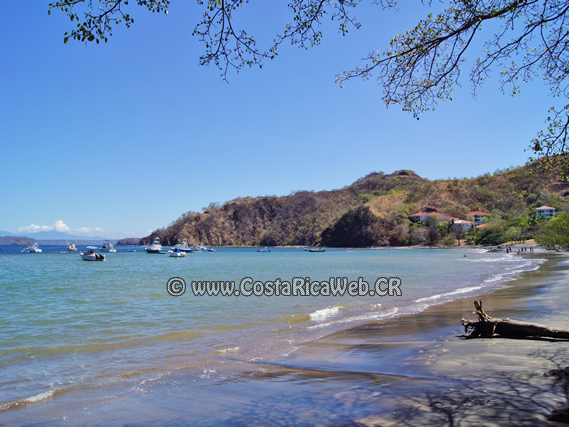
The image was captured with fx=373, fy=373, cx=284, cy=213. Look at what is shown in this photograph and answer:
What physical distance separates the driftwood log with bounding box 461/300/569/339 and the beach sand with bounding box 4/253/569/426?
0.61ft

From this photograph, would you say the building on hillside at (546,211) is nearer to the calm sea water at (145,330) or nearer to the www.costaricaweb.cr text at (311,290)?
the www.costaricaweb.cr text at (311,290)

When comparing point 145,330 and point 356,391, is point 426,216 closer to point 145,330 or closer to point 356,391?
point 145,330

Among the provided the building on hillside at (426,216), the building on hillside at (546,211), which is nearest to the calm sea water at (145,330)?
the building on hillside at (546,211)

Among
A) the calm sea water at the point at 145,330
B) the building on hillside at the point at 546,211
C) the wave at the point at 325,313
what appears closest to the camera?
the calm sea water at the point at 145,330

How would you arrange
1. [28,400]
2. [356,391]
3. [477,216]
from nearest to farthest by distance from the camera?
[356,391] → [28,400] → [477,216]

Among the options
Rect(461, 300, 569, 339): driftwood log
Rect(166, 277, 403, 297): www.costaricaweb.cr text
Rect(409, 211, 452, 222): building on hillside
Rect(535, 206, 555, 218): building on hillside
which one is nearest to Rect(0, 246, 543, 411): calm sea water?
Rect(166, 277, 403, 297): www.costaricaweb.cr text

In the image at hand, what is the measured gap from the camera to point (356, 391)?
17.4ft

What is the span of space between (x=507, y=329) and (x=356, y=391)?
420cm

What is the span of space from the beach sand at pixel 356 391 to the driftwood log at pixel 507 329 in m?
0.19

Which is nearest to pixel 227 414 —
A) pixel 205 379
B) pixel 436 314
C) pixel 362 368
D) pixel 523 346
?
pixel 205 379

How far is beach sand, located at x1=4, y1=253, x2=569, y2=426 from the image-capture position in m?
4.30

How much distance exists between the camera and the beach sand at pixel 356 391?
4301mm

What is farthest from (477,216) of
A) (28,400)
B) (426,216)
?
(28,400)

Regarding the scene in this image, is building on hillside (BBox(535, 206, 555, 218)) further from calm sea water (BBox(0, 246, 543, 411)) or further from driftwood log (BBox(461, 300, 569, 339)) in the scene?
driftwood log (BBox(461, 300, 569, 339))
